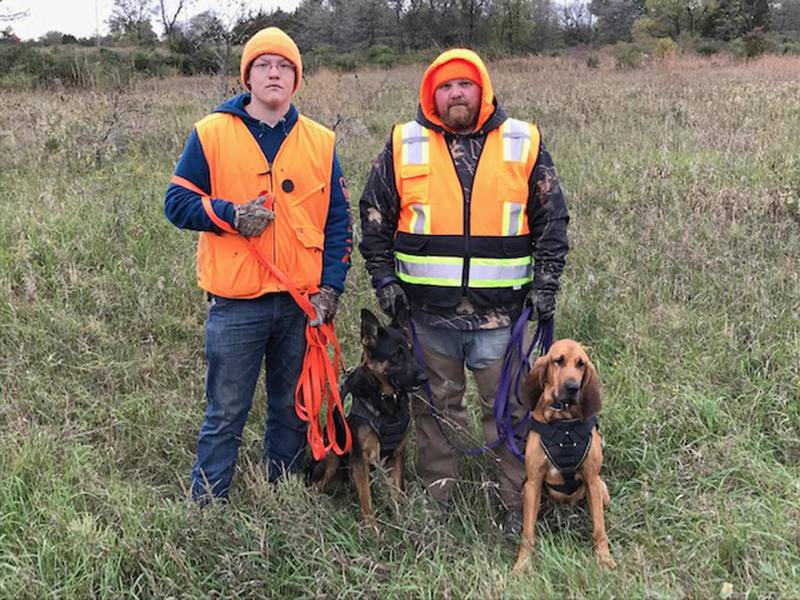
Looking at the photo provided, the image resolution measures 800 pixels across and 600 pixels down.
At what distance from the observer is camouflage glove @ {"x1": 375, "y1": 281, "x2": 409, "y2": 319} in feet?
10.8

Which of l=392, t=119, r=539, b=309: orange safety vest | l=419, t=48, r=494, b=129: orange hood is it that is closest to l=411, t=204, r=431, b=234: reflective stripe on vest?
l=392, t=119, r=539, b=309: orange safety vest

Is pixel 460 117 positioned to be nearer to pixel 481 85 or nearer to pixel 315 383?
pixel 481 85

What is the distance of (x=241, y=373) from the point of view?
10.7ft

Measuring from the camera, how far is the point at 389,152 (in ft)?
10.7

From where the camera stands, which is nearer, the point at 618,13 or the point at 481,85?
the point at 481,85

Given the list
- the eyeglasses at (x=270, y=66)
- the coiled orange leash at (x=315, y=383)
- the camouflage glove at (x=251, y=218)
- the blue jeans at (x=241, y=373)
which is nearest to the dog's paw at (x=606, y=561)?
the coiled orange leash at (x=315, y=383)

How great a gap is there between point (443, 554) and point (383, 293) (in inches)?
49.1

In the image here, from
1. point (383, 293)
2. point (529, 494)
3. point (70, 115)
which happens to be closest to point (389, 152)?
point (383, 293)

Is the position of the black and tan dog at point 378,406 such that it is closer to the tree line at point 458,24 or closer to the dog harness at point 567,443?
the dog harness at point 567,443

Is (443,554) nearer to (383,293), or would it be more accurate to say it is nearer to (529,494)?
(529,494)

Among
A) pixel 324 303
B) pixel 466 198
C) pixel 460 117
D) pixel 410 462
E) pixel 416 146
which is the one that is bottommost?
pixel 410 462

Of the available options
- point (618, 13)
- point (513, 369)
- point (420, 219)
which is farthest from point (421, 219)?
point (618, 13)

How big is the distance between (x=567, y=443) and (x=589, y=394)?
0.81ft

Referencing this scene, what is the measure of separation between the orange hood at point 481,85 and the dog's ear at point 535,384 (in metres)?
1.15
